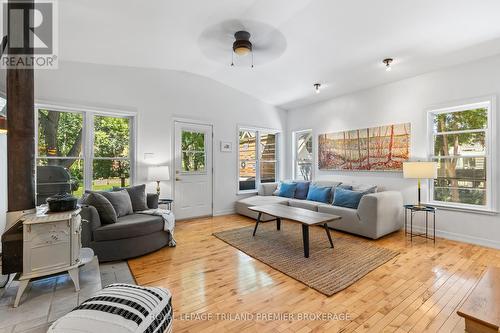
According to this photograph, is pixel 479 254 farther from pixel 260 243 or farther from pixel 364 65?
pixel 364 65

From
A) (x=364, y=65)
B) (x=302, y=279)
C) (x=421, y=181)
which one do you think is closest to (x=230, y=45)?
(x=364, y=65)

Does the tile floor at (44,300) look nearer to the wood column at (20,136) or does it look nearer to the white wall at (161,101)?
the wood column at (20,136)

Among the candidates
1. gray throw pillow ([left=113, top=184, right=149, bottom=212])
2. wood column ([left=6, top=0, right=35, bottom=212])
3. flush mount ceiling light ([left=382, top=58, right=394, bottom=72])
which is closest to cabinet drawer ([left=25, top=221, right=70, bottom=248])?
wood column ([left=6, top=0, right=35, bottom=212])

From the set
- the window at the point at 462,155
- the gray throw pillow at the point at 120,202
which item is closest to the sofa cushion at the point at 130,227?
the gray throw pillow at the point at 120,202

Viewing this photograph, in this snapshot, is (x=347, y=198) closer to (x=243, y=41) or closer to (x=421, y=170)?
(x=421, y=170)

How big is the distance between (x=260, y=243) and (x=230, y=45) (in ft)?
9.53

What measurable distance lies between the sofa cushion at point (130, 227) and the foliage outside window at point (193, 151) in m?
1.82

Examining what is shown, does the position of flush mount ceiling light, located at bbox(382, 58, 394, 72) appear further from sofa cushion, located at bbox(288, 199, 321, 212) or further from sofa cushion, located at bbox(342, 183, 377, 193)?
sofa cushion, located at bbox(288, 199, 321, 212)

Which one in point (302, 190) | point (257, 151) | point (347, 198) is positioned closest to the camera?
point (347, 198)

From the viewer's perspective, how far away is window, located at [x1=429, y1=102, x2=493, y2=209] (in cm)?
349

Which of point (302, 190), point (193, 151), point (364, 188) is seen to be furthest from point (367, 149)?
point (193, 151)

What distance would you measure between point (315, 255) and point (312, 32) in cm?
302

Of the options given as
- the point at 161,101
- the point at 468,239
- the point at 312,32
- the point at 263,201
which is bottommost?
the point at 468,239

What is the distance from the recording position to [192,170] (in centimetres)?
512
